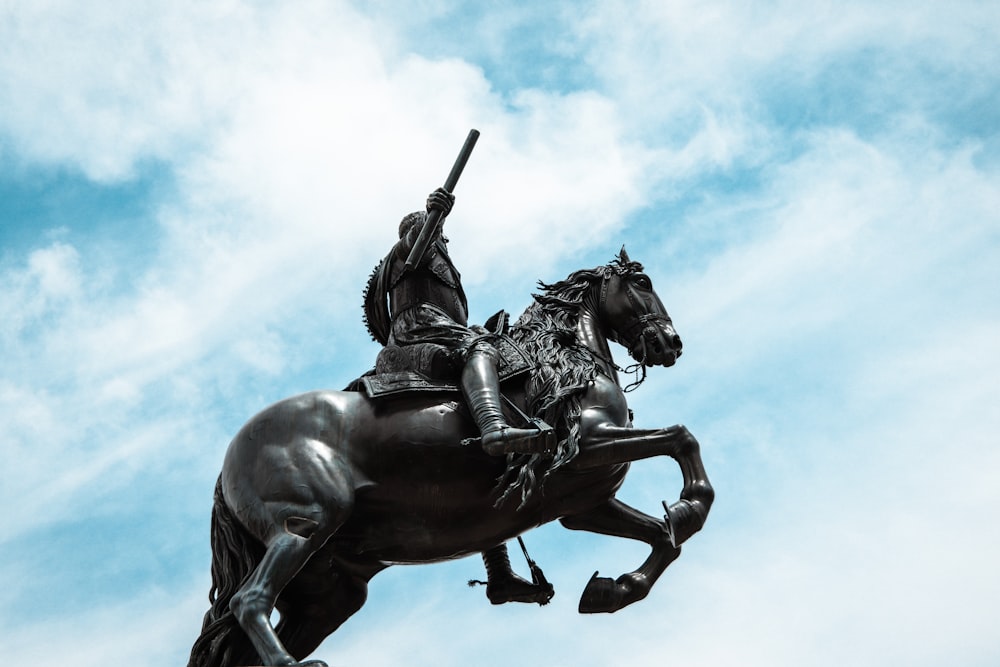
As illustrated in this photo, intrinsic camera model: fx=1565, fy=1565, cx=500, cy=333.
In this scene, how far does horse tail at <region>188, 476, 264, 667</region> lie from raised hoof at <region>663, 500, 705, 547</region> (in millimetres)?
2998

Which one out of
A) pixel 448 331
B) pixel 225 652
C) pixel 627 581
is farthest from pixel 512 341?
Answer: pixel 225 652

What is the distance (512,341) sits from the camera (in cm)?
1220

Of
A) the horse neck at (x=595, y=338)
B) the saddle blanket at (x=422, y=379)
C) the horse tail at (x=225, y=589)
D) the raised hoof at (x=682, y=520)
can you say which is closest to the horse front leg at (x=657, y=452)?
the raised hoof at (x=682, y=520)

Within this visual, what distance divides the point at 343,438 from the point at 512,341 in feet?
5.13

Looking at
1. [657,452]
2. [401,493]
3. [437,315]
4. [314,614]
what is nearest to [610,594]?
[657,452]

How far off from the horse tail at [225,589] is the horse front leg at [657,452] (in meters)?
2.52

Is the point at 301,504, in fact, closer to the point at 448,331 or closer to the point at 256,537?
the point at 256,537

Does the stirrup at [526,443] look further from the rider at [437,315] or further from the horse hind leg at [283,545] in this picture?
the horse hind leg at [283,545]

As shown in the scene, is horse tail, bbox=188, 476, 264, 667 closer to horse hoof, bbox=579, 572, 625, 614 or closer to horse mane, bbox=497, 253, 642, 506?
horse mane, bbox=497, 253, 642, 506

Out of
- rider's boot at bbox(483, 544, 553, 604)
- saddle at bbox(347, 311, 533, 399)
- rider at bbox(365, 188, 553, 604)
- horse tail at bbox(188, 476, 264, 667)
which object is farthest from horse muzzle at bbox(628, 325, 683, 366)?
horse tail at bbox(188, 476, 264, 667)

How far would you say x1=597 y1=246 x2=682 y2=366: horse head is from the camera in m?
Result: 12.6

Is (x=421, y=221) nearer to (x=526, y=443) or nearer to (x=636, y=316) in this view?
(x=636, y=316)

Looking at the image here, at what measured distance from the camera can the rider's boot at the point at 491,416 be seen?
11.1 m

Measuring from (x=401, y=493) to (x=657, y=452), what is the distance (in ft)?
6.26
